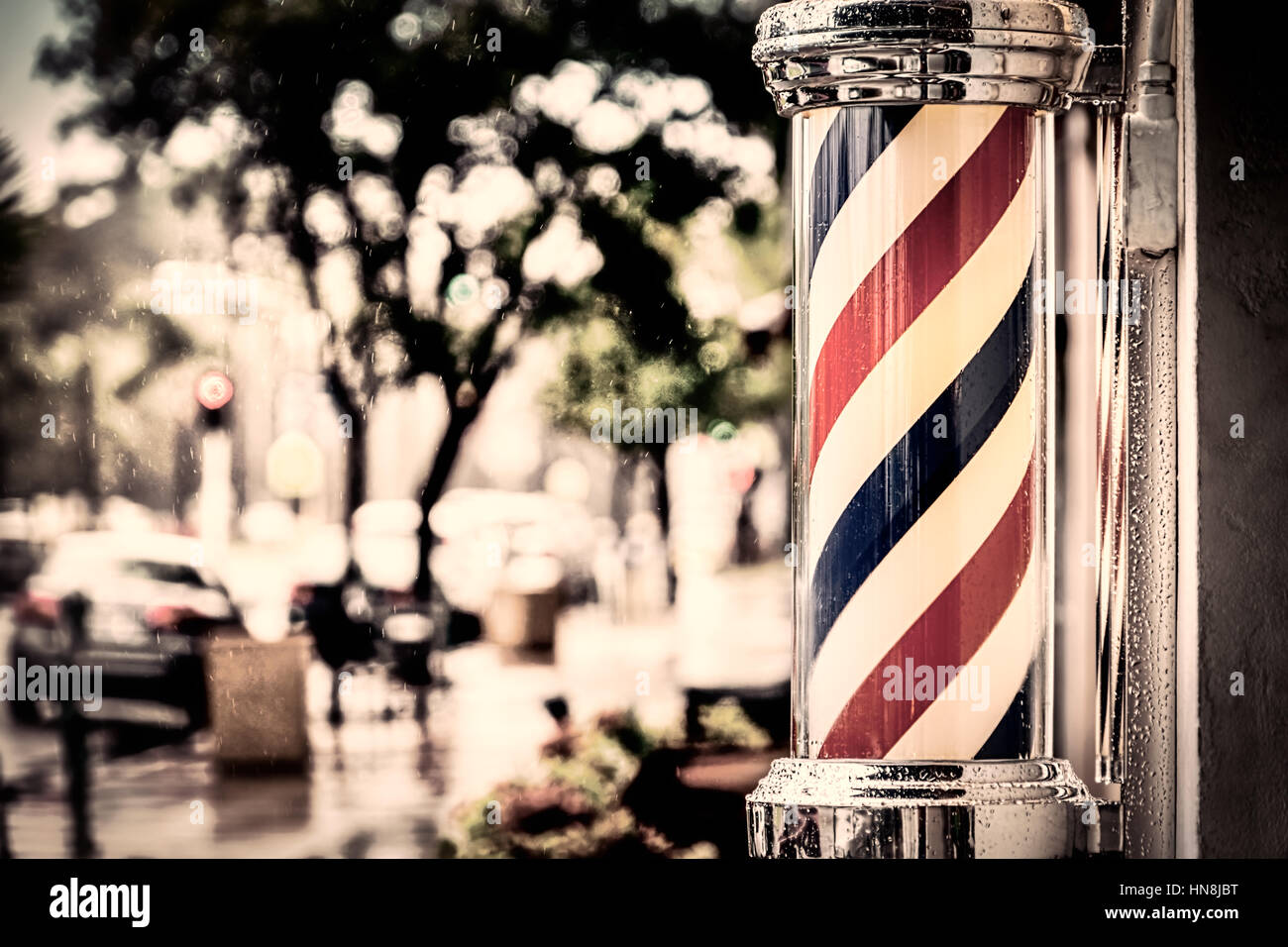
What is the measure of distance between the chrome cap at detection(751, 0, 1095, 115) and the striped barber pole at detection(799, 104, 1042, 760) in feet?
0.09

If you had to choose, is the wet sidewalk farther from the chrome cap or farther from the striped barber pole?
the chrome cap

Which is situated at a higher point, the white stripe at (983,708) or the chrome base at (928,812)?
the white stripe at (983,708)

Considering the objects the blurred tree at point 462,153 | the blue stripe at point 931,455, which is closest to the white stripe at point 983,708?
the blue stripe at point 931,455

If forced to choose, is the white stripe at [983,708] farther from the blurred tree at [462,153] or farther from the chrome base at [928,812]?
the blurred tree at [462,153]

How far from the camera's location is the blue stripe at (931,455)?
2.04 m

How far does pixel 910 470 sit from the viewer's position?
2.04 meters

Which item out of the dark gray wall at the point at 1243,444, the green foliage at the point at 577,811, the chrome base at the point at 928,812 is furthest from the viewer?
the green foliage at the point at 577,811

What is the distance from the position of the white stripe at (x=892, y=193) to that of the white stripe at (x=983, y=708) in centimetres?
44

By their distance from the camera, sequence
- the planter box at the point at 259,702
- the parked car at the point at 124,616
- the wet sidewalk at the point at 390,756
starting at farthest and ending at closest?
the planter box at the point at 259,702
the wet sidewalk at the point at 390,756
the parked car at the point at 124,616

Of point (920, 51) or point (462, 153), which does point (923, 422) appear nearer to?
point (920, 51)

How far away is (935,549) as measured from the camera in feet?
6.75

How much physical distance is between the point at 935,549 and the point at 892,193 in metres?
0.46
